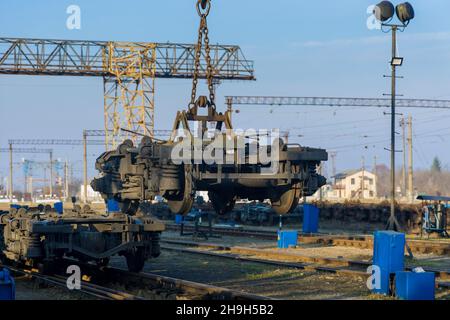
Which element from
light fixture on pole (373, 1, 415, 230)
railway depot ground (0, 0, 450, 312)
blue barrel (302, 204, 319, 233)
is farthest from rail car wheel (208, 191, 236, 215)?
blue barrel (302, 204, 319, 233)

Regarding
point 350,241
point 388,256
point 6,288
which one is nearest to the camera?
point 6,288

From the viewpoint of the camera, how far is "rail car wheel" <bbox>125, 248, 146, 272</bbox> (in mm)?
16531

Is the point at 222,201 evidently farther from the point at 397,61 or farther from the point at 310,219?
the point at 310,219

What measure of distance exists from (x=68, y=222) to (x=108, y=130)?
34.9m

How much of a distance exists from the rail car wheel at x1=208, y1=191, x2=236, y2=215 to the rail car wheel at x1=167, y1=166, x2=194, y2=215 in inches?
39.8

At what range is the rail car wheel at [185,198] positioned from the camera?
11.6 metres

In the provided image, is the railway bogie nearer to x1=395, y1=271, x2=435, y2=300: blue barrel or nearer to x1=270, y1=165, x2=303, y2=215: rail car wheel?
x1=270, y1=165, x2=303, y2=215: rail car wheel

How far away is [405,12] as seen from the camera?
2058 cm

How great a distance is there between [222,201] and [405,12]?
10.0 m

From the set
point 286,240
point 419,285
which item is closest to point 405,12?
point 286,240

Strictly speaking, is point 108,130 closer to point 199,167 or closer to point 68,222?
point 68,222

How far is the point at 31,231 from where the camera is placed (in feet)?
49.8

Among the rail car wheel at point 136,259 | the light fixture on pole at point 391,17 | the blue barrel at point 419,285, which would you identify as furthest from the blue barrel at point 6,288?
the light fixture on pole at point 391,17

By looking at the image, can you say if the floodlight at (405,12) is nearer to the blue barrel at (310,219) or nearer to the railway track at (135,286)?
the railway track at (135,286)
